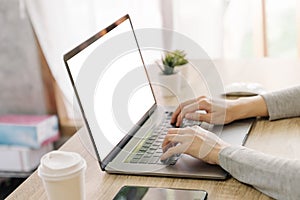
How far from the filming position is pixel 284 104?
1.56 meters

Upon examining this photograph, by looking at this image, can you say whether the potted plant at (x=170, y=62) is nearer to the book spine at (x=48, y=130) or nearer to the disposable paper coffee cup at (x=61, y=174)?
the disposable paper coffee cup at (x=61, y=174)

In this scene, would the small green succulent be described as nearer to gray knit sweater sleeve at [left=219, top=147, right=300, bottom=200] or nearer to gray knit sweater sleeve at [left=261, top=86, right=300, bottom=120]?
gray knit sweater sleeve at [left=261, top=86, right=300, bottom=120]

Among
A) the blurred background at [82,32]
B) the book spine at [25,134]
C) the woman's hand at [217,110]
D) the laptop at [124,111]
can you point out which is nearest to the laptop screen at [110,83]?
the laptop at [124,111]

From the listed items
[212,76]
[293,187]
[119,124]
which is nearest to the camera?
[293,187]

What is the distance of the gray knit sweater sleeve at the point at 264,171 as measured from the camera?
44.9 inches

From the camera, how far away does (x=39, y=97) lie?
3.09 meters

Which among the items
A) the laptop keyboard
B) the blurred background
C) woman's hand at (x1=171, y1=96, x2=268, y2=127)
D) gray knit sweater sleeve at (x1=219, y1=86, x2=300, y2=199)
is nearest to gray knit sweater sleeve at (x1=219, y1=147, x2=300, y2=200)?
gray knit sweater sleeve at (x1=219, y1=86, x2=300, y2=199)

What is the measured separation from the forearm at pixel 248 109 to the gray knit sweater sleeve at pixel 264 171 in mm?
290

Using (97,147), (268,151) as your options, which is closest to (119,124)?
(97,147)

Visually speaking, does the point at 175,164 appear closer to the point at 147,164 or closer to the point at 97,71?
the point at 147,164

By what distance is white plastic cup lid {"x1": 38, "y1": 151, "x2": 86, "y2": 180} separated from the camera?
1004 mm

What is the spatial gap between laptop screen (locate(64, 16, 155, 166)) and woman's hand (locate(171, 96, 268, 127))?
0.12 meters

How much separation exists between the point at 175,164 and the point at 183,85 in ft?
1.75

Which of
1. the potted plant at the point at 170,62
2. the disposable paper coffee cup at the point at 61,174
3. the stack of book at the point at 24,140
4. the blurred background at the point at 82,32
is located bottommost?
the stack of book at the point at 24,140
